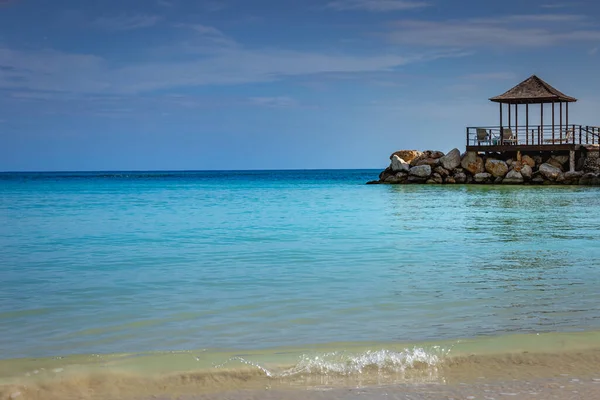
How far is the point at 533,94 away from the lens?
37.6 m

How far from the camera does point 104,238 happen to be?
14.9m

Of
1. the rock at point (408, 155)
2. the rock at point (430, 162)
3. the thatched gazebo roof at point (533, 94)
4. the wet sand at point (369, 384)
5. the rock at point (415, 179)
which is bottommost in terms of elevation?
the wet sand at point (369, 384)

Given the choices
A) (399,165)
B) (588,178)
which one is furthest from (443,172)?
(588,178)

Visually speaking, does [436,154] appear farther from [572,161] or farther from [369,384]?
[369,384]

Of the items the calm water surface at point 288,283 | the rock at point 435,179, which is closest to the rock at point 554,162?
the rock at point 435,179

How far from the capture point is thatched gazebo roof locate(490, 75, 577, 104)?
123 feet

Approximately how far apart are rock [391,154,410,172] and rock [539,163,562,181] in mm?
8895

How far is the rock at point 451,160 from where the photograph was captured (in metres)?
42.3

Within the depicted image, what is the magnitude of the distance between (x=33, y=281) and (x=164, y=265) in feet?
6.67

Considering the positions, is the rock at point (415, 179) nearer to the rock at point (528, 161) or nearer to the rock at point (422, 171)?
the rock at point (422, 171)

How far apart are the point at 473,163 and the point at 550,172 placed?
14.7 ft

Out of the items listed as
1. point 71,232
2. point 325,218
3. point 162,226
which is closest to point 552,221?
point 325,218

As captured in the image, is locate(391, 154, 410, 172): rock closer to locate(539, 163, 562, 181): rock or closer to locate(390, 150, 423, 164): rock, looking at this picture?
locate(390, 150, 423, 164): rock

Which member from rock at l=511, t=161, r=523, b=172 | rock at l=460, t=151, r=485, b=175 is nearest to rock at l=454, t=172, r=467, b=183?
rock at l=460, t=151, r=485, b=175
